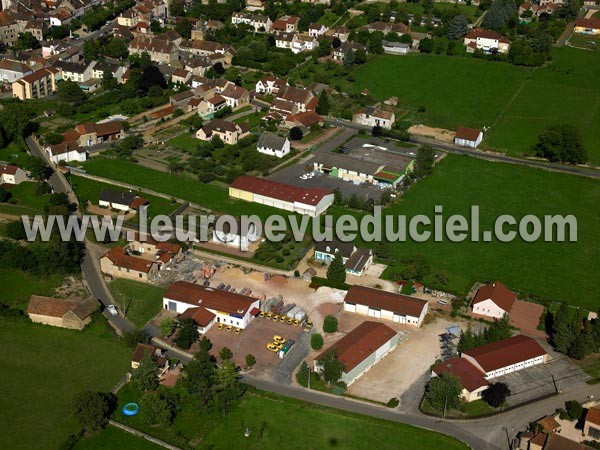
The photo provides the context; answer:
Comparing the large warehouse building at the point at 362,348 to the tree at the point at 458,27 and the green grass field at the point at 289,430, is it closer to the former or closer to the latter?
the green grass field at the point at 289,430

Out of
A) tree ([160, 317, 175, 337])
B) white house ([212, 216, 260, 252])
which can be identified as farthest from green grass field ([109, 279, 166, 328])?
white house ([212, 216, 260, 252])

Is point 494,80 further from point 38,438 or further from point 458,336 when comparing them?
point 38,438

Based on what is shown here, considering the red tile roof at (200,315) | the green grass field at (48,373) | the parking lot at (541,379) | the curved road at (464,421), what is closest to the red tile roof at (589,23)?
the parking lot at (541,379)

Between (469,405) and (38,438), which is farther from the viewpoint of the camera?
(469,405)

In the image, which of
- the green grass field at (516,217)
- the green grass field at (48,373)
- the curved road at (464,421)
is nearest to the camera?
the green grass field at (48,373)

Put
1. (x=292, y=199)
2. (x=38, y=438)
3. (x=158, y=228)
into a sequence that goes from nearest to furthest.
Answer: (x=38, y=438) < (x=158, y=228) < (x=292, y=199)

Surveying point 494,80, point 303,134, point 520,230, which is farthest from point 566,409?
point 494,80

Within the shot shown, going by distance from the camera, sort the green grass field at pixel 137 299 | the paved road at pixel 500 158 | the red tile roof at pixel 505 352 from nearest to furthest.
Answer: the red tile roof at pixel 505 352 → the green grass field at pixel 137 299 → the paved road at pixel 500 158
